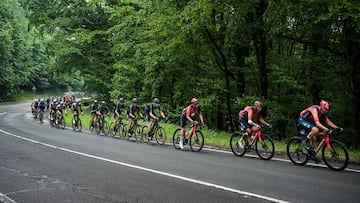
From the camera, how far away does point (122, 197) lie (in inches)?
266

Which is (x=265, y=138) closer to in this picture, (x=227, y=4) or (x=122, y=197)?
(x=122, y=197)

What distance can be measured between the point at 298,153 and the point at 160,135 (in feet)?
22.4

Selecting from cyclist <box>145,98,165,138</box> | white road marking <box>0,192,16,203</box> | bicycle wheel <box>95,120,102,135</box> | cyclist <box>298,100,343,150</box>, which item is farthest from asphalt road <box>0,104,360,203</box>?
bicycle wheel <box>95,120,102,135</box>

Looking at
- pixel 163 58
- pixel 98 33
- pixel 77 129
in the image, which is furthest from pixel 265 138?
pixel 98 33

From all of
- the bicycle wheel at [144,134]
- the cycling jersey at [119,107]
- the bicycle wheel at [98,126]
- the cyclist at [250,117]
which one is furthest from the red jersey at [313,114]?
the bicycle wheel at [98,126]

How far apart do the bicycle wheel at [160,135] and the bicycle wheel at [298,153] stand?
627 centimetres

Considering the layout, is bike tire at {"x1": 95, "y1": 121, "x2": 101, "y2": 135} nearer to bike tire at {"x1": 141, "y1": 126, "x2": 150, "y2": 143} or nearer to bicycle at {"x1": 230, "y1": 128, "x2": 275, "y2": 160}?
bike tire at {"x1": 141, "y1": 126, "x2": 150, "y2": 143}

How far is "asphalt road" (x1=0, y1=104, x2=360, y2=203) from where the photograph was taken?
268 inches

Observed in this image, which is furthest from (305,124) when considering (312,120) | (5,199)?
(5,199)

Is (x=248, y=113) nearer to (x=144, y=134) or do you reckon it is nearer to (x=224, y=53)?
(x=144, y=134)

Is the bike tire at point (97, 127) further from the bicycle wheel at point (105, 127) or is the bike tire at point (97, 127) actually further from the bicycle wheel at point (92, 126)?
the bicycle wheel at point (92, 126)

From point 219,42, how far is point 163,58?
340 cm

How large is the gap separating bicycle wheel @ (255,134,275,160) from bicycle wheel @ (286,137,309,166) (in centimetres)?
69

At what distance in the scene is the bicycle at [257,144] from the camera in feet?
36.2
